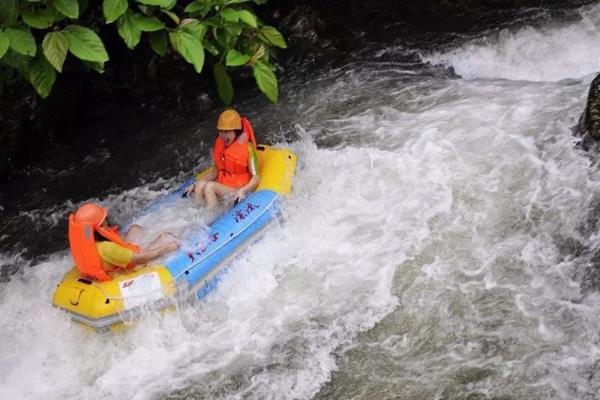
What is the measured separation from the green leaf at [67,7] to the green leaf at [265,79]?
1095 mm

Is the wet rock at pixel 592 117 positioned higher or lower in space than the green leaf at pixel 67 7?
lower

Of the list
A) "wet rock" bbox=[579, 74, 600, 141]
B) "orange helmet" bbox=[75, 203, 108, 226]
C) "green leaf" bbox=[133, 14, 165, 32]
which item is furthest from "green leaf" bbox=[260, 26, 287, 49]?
"wet rock" bbox=[579, 74, 600, 141]

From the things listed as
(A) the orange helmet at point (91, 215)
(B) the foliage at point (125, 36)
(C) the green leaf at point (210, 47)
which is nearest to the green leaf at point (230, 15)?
(B) the foliage at point (125, 36)

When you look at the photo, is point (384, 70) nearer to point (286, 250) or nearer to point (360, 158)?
point (360, 158)

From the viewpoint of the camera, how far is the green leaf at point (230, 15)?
3.97m

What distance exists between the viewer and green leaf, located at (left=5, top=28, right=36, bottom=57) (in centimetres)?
356

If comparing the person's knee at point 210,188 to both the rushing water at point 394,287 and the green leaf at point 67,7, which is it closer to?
the rushing water at point 394,287

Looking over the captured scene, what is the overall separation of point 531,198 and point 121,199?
441cm

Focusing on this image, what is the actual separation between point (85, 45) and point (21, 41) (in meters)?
0.34

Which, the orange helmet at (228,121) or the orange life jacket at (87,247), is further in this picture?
the orange helmet at (228,121)

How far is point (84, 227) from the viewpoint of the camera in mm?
Result: 5438

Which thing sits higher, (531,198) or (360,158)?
(360,158)

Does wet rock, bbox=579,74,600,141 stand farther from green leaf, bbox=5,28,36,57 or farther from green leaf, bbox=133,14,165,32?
green leaf, bbox=5,28,36,57

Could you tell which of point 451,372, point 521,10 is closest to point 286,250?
point 451,372
